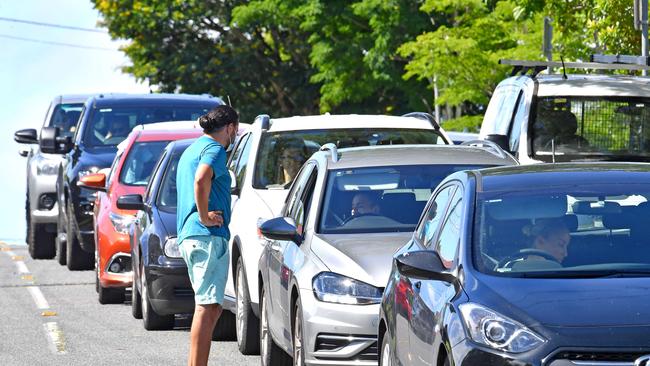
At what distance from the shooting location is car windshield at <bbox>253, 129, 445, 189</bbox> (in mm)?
13547

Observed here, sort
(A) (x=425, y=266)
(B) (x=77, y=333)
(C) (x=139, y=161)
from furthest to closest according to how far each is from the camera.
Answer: (C) (x=139, y=161)
(B) (x=77, y=333)
(A) (x=425, y=266)

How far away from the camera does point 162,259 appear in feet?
48.2

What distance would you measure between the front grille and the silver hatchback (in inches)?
123

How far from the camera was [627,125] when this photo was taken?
15195 mm

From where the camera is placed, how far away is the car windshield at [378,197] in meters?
10.8

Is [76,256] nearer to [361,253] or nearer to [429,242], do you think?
[361,253]

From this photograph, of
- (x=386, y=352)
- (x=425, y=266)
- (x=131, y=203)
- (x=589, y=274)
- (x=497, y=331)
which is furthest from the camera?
(x=131, y=203)

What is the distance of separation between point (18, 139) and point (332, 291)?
16557 mm

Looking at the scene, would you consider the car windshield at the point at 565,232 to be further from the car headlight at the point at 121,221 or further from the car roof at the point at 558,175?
the car headlight at the point at 121,221

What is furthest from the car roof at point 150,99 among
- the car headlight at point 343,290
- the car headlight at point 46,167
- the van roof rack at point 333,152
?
the car headlight at point 343,290

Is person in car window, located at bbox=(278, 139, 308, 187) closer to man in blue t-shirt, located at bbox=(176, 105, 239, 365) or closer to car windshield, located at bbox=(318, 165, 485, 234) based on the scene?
car windshield, located at bbox=(318, 165, 485, 234)

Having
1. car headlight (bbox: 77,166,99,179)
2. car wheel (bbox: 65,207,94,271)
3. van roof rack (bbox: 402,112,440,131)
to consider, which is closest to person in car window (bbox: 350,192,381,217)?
van roof rack (bbox: 402,112,440,131)

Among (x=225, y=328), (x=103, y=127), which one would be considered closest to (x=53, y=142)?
(x=103, y=127)

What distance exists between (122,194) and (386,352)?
9.79 m
